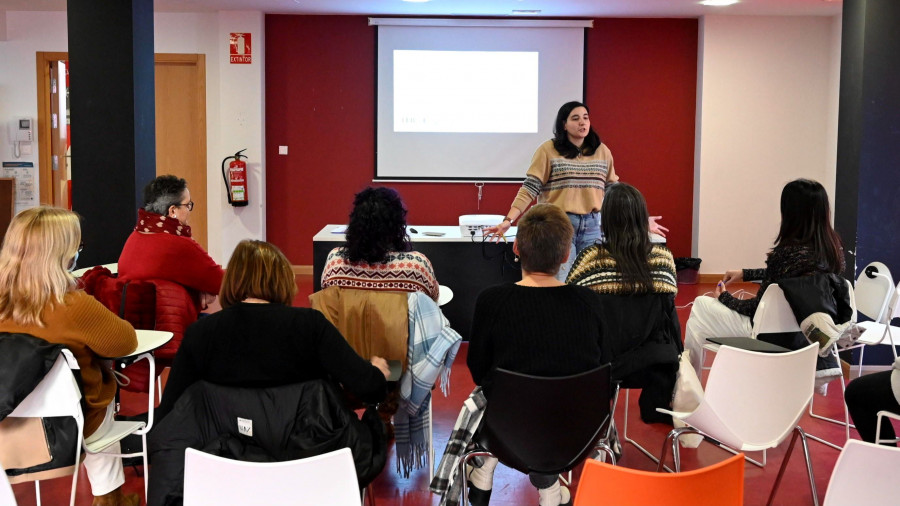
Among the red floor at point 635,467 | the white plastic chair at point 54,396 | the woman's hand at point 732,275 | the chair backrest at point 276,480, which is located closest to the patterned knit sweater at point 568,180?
the woman's hand at point 732,275

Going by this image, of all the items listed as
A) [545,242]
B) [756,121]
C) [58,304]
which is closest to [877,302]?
[545,242]

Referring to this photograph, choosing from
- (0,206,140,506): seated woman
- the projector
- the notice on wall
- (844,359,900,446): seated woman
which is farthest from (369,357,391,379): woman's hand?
the notice on wall

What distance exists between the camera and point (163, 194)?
3.69 m

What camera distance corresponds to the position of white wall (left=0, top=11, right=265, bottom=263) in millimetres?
8352

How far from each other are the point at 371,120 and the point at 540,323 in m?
6.46

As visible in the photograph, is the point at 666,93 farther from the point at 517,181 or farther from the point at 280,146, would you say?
the point at 280,146

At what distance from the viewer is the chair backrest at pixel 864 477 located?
1.78 metres

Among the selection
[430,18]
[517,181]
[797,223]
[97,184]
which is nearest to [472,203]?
[517,181]

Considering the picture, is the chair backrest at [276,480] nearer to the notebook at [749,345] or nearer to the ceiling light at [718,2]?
the notebook at [749,345]

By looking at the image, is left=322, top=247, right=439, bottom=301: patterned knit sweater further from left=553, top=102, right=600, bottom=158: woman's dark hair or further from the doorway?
the doorway

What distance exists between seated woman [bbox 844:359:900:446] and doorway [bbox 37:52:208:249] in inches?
277

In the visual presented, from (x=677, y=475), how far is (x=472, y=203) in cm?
717

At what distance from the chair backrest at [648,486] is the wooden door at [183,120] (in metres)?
7.57

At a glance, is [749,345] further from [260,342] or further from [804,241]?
[260,342]
